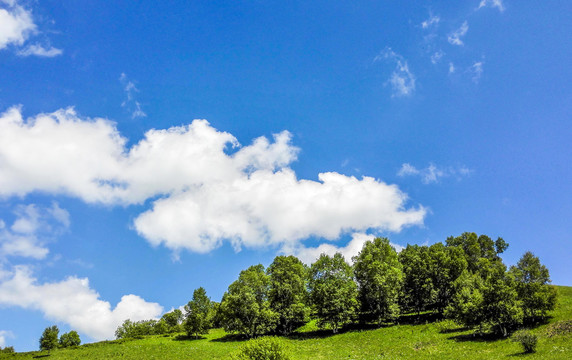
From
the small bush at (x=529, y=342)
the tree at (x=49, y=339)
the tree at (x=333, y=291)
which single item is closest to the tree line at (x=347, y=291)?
the tree at (x=333, y=291)

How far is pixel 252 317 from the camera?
7294cm

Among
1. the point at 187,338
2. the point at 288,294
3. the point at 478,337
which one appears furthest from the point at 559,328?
the point at 187,338

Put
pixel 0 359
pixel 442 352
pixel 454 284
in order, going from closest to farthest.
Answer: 1. pixel 442 352
2. pixel 454 284
3. pixel 0 359

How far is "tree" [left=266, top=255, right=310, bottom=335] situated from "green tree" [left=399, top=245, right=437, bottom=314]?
78.3 ft

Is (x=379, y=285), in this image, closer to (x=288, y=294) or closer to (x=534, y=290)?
(x=288, y=294)

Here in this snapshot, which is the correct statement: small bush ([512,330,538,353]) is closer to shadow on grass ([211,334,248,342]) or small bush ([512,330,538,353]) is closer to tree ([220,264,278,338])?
tree ([220,264,278,338])

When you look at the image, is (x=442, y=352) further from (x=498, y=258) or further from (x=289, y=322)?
(x=498, y=258)

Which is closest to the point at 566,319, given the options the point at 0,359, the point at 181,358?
the point at 181,358

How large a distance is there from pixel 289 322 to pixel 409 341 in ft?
104

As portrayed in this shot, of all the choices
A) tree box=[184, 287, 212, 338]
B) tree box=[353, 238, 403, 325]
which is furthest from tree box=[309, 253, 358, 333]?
tree box=[184, 287, 212, 338]

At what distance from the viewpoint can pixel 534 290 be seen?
167 ft

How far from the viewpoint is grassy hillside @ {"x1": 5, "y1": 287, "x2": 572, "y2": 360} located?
1654 inches

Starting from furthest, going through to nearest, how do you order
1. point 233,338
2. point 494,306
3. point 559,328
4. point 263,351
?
point 233,338 → point 494,306 → point 559,328 → point 263,351

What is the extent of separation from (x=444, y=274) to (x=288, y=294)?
36.2 metres
